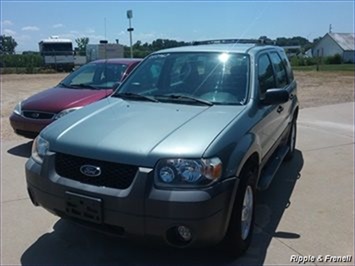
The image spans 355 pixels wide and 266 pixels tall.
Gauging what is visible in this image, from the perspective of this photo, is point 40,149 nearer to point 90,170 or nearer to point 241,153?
point 90,170

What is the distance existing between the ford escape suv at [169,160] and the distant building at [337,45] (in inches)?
3024

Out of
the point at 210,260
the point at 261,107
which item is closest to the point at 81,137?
the point at 210,260

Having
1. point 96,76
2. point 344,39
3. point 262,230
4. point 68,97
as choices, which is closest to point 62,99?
point 68,97

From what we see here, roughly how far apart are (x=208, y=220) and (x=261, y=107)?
64.4 inches

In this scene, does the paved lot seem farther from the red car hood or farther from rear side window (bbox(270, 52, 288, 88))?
rear side window (bbox(270, 52, 288, 88))

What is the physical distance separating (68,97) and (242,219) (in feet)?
14.2

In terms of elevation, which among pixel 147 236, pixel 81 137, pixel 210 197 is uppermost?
pixel 81 137

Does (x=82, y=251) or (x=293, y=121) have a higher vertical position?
(x=293, y=121)

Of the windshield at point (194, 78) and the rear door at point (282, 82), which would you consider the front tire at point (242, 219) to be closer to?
the windshield at point (194, 78)

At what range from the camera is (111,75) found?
769 cm

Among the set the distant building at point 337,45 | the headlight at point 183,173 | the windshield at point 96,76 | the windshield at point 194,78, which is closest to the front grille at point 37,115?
the windshield at point 96,76

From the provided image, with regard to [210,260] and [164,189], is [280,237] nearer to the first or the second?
[210,260]

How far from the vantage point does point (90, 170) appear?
2883 millimetres

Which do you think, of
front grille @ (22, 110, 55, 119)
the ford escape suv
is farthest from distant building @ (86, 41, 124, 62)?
the ford escape suv
